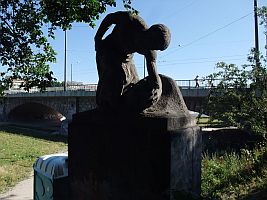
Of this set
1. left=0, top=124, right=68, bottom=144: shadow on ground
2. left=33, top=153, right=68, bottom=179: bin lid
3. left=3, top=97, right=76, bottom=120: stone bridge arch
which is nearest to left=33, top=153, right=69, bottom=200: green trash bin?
left=33, top=153, right=68, bottom=179: bin lid

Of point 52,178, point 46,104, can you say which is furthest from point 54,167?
point 46,104

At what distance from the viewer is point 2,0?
770 centimetres

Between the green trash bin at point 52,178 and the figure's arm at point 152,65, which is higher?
the figure's arm at point 152,65

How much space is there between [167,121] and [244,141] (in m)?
12.7

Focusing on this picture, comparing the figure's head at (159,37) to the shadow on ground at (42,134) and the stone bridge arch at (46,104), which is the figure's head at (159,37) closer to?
the shadow on ground at (42,134)

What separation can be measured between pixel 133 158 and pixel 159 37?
4.18ft

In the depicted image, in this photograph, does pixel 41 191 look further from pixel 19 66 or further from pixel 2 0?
pixel 2 0

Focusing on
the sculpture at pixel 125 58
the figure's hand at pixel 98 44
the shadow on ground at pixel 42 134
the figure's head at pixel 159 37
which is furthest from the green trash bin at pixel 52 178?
the shadow on ground at pixel 42 134

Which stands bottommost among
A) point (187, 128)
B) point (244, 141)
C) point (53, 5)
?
point (244, 141)

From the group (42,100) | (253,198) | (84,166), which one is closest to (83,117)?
(84,166)

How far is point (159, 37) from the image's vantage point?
369 centimetres

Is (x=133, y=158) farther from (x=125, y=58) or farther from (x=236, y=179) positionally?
(x=236, y=179)

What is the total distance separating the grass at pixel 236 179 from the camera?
5484mm

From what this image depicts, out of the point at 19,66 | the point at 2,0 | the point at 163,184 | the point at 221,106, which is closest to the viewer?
the point at 163,184
